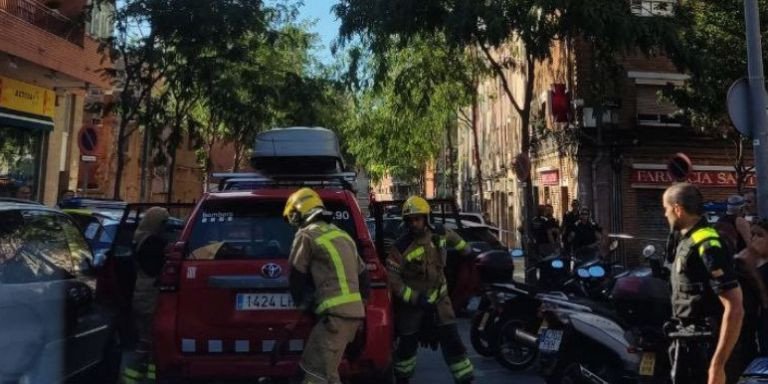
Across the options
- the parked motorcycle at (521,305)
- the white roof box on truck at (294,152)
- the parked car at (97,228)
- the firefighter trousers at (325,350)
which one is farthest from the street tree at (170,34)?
the firefighter trousers at (325,350)

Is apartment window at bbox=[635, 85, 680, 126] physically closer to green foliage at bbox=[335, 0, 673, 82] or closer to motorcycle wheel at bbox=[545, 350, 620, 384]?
green foliage at bbox=[335, 0, 673, 82]

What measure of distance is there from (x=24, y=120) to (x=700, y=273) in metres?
16.6

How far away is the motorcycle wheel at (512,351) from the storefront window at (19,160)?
41.5ft

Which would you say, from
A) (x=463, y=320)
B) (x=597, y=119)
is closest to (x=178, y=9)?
Result: (x=463, y=320)

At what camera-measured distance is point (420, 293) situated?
232 inches

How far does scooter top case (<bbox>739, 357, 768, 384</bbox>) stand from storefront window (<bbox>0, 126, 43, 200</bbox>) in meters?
15.7

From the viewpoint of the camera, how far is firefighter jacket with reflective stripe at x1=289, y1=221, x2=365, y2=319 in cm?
448

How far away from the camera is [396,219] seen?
1061 centimetres

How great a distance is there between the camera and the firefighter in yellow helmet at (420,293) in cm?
591

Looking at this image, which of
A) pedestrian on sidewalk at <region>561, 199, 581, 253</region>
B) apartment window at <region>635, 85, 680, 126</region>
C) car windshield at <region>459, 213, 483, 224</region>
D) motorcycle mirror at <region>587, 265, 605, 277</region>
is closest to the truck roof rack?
motorcycle mirror at <region>587, 265, 605, 277</region>

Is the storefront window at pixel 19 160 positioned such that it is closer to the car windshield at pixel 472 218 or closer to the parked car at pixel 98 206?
the parked car at pixel 98 206

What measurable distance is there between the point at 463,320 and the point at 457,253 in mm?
3998

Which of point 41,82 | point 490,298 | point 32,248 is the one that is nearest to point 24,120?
point 41,82

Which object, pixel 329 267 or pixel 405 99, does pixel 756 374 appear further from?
pixel 405 99
